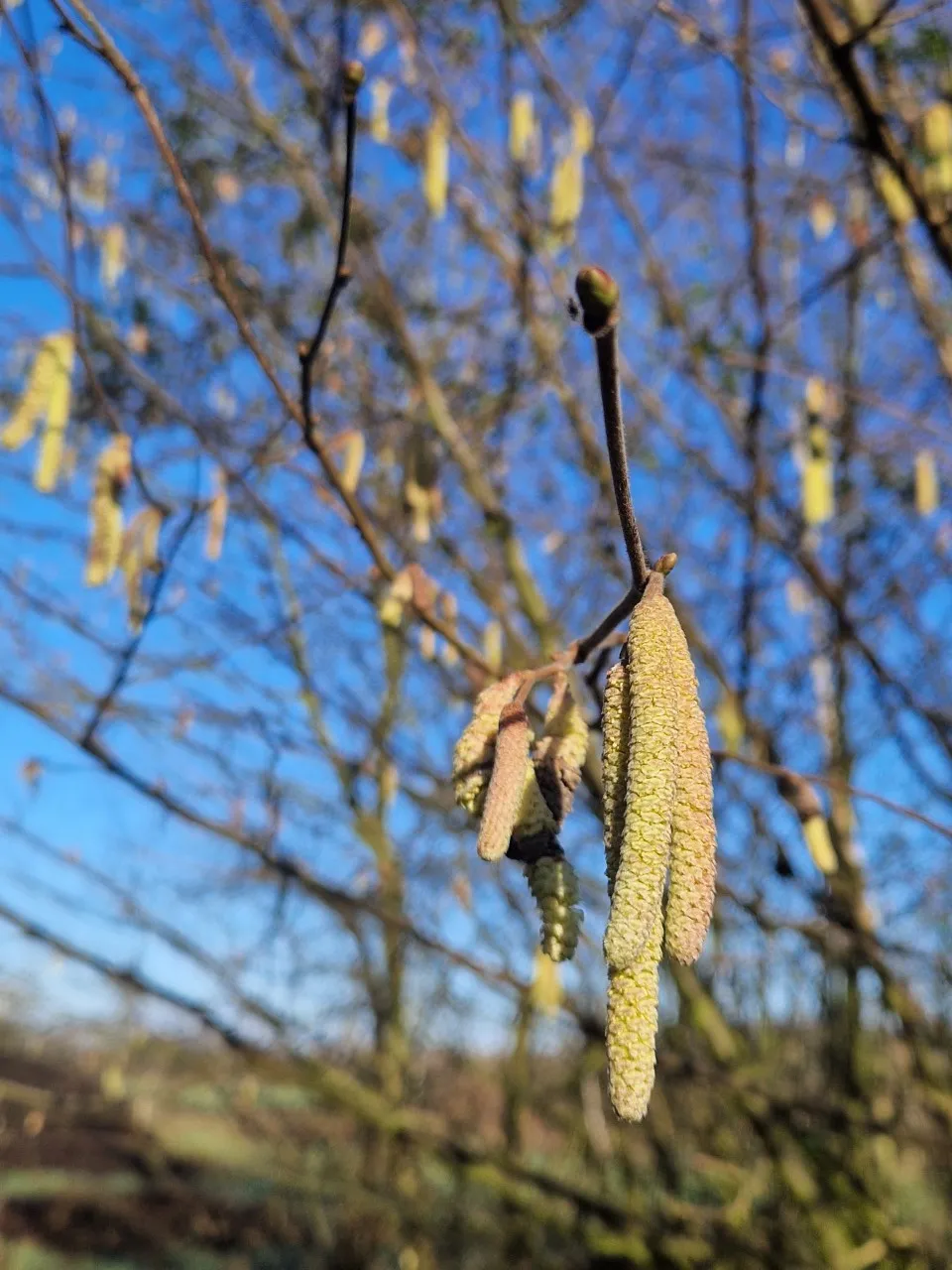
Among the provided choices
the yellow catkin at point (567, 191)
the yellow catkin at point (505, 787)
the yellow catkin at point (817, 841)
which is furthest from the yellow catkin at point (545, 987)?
the yellow catkin at point (567, 191)

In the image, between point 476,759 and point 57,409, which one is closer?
point 476,759

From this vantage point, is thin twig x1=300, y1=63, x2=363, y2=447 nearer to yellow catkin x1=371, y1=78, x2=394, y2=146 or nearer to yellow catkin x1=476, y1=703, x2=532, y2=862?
yellow catkin x1=476, y1=703, x2=532, y2=862

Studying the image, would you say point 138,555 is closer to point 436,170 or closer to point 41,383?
point 41,383

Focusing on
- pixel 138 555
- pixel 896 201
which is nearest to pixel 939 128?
pixel 896 201

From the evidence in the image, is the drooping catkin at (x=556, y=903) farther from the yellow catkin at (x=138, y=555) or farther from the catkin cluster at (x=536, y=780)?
the yellow catkin at (x=138, y=555)

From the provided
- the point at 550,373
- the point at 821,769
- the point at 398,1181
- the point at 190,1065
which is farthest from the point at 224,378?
the point at 190,1065
